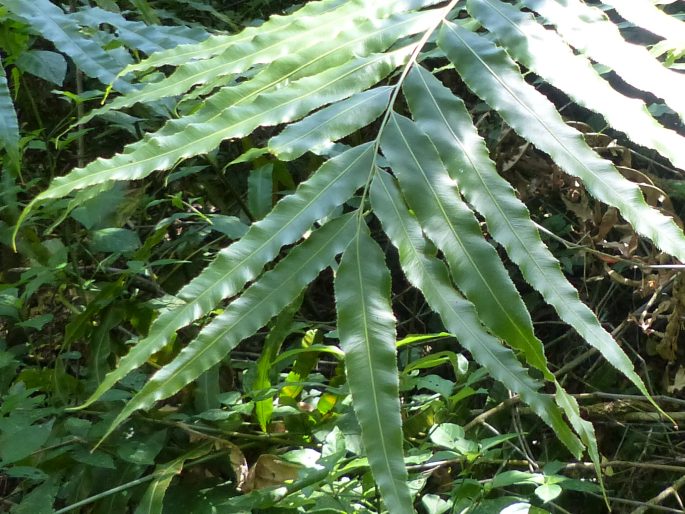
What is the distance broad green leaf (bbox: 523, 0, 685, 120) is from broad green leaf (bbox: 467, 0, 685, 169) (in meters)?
0.02

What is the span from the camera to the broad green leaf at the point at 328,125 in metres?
0.65

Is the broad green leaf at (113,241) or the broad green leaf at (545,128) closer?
the broad green leaf at (545,128)

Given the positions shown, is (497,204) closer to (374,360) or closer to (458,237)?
(458,237)

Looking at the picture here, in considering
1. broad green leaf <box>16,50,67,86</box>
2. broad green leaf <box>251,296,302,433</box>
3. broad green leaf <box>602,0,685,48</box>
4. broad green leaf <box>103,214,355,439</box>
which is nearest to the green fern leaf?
broad green leaf <box>103,214,355,439</box>

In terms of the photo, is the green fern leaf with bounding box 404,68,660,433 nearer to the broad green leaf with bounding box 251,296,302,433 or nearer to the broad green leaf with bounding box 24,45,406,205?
the broad green leaf with bounding box 24,45,406,205

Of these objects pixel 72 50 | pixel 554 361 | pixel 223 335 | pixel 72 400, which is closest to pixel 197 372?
pixel 223 335

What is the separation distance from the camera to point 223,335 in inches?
21.6

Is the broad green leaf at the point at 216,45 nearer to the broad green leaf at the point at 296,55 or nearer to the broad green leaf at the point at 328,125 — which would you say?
the broad green leaf at the point at 296,55

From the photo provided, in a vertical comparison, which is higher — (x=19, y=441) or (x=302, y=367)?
(x=19, y=441)

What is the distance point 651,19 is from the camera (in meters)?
0.73

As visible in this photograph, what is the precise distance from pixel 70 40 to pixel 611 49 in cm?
88

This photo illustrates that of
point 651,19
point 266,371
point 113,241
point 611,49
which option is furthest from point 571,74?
point 113,241

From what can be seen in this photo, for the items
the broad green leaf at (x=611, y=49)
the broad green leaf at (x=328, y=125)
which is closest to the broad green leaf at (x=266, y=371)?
the broad green leaf at (x=328, y=125)

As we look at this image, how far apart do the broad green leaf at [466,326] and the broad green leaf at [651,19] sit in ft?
1.08
